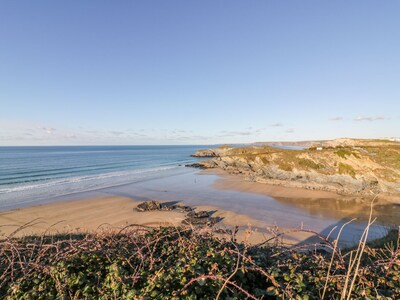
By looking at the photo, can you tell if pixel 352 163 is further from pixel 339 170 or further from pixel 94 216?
pixel 94 216

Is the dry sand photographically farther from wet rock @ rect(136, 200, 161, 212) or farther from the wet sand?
wet rock @ rect(136, 200, 161, 212)

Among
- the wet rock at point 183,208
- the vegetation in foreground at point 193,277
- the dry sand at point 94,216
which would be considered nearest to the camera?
the vegetation in foreground at point 193,277

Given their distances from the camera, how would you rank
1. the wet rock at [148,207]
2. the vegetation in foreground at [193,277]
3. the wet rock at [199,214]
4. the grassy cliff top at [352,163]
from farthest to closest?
the grassy cliff top at [352,163] < the wet rock at [148,207] < the wet rock at [199,214] < the vegetation in foreground at [193,277]

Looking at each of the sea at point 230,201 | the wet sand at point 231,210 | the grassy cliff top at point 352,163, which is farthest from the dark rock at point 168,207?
the grassy cliff top at point 352,163

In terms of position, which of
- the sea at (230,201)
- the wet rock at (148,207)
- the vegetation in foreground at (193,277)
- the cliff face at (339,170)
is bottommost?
the sea at (230,201)

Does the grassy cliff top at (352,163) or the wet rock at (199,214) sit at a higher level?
the grassy cliff top at (352,163)

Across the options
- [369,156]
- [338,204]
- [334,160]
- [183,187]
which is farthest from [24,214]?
[369,156]

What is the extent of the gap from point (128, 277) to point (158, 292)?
0.41 m

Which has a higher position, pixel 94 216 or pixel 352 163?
pixel 352 163

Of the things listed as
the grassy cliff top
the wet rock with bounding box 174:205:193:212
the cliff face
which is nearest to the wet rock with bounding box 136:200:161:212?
the wet rock with bounding box 174:205:193:212

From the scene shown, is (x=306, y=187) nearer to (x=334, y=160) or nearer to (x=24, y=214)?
(x=334, y=160)

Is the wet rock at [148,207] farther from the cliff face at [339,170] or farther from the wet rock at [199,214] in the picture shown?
the cliff face at [339,170]

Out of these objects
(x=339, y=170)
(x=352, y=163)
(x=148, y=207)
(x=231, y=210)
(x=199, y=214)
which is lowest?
(x=231, y=210)

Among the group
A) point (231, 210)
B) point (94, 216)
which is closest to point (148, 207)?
point (94, 216)
